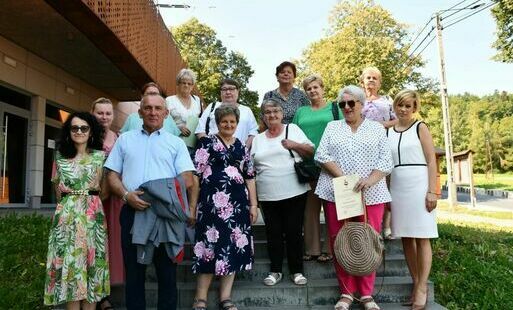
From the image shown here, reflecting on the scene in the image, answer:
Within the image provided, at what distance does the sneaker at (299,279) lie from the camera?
418 cm

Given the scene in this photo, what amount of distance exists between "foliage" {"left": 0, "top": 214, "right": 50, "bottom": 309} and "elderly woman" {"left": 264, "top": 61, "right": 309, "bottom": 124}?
309 centimetres

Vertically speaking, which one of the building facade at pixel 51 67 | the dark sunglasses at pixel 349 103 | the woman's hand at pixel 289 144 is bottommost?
the woman's hand at pixel 289 144

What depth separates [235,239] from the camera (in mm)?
3797

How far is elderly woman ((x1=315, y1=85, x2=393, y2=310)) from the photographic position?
391 cm

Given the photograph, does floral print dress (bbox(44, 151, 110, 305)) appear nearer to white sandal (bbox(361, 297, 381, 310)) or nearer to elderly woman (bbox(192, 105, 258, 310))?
elderly woman (bbox(192, 105, 258, 310))

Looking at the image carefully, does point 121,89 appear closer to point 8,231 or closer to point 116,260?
point 8,231

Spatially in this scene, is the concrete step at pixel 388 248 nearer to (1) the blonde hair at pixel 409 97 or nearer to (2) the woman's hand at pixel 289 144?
(2) the woman's hand at pixel 289 144

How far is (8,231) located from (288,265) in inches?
156

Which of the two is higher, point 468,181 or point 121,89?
point 121,89

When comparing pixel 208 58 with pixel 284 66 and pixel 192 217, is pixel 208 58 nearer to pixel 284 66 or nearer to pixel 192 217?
pixel 284 66

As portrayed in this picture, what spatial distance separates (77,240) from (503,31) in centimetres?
1826

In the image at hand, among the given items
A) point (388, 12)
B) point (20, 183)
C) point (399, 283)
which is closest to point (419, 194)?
point (399, 283)

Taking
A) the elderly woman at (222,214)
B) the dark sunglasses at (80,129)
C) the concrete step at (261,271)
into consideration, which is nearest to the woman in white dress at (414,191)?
the concrete step at (261,271)

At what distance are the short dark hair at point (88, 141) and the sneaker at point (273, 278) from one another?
6.44 feet
